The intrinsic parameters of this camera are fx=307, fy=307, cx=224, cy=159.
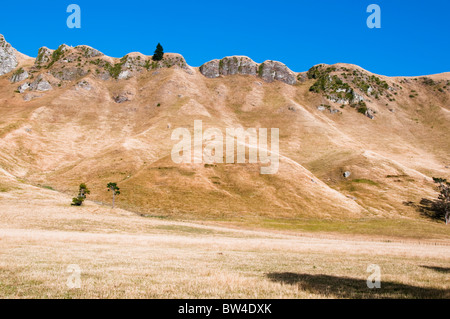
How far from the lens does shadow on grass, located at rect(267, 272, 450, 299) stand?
12.3 meters

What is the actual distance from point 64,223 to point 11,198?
3295 centimetres

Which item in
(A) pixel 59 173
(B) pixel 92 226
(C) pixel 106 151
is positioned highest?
(C) pixel 106 151

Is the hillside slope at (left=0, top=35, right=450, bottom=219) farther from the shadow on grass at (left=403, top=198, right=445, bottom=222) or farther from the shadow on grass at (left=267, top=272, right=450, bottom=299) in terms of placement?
the shadow on grass at (left=267, top=272, right=450, bottom=299)

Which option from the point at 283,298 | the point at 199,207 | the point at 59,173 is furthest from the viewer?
the point at 59,173

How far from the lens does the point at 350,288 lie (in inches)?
531

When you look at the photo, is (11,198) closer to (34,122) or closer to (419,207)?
(34,122)

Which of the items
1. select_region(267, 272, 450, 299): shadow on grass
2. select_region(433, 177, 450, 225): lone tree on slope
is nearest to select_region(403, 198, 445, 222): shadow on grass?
select_region(433, 177, 450, 225): lone tree on slope

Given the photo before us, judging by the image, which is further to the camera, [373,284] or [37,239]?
[37,239]

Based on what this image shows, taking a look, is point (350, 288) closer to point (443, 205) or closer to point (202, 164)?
point (202, 164)

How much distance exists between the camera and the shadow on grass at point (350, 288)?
1227cm

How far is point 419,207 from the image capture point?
10675cm

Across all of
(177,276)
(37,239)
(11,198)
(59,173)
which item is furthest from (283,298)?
(59,173)

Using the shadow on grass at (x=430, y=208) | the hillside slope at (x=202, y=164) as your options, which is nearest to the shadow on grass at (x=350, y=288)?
the hillside slope at (x=202, y=164)
